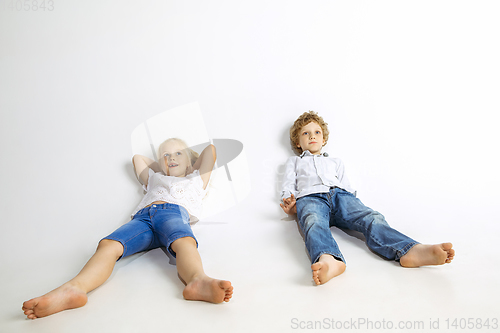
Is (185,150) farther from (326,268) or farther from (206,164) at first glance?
(326,268)

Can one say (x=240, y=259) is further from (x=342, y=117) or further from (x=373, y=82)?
(x=373, y=82)

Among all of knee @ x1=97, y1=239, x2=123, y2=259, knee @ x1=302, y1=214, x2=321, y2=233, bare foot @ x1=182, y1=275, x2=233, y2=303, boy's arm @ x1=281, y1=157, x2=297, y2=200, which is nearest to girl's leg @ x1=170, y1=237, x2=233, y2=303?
bare foot @ x1=182, y1=275, x2=233, y2=303

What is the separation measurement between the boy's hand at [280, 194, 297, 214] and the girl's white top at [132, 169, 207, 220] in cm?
40

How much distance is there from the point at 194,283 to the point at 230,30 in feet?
5.59

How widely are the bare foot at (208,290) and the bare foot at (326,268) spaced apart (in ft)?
0.86

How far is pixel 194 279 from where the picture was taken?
38.3 inches

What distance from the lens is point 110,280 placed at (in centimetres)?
109

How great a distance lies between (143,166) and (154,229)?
499 millimetres

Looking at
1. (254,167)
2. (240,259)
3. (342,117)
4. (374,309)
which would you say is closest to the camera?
(374,309)

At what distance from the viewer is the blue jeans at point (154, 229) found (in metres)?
1.18

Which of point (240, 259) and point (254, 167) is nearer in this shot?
point (240, 259)

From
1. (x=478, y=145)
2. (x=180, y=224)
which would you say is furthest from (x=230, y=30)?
(x=478, y=145)

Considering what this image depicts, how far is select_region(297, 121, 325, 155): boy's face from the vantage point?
1.76 meters

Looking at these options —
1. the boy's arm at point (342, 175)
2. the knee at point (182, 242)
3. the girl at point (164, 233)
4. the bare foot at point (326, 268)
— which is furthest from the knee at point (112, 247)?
the boy's arm at point (342, 175)
